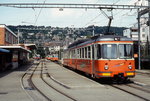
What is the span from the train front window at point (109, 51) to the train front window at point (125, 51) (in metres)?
0.36

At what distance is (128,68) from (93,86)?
8.33ft

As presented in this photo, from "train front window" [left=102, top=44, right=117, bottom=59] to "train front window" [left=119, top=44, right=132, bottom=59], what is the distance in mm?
362

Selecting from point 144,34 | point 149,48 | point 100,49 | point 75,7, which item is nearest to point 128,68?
point 100,49

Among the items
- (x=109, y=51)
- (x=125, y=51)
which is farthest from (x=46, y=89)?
(x=125, y=51)

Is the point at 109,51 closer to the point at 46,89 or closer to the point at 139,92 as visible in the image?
the point at 139,92

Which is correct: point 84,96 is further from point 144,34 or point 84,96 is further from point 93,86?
point 144,34

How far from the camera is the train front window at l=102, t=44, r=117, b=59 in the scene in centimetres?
1439

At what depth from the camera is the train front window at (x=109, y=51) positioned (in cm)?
1439

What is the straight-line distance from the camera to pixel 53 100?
32.1ft

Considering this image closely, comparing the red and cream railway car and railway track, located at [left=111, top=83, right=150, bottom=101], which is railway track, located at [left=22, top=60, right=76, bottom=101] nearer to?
railway track, located at [left=111, top=83, right=150, bottom=101]

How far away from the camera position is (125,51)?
14.7m

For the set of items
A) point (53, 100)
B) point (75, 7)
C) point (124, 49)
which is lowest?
point (53, 100)

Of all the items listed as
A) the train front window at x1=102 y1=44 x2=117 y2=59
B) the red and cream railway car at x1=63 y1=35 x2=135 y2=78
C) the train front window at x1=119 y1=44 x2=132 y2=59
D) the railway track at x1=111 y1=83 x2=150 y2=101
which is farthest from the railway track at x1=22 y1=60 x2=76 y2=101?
the train front window at x1=119 y1=44 x2=132 y2=59

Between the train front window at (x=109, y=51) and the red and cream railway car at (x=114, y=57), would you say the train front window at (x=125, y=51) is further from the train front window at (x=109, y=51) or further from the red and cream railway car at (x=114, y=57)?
the train front window at (x=109, y=51)
